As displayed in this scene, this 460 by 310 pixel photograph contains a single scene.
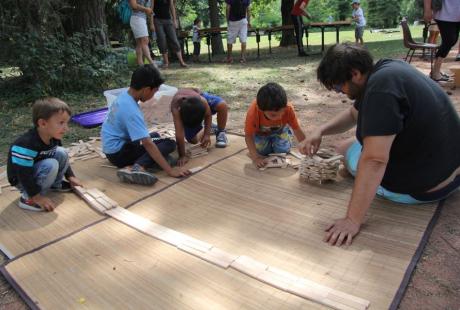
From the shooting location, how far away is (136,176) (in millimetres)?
3342

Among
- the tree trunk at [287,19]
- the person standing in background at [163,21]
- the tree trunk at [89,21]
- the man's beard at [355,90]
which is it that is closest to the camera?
the man's beard at [355,90]

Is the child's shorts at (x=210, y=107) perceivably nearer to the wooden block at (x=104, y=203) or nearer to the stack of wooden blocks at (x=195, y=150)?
the stack of wooden blocks at (x=195, y=150)

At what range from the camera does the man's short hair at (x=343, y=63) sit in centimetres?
229

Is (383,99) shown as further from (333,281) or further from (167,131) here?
(167,131)

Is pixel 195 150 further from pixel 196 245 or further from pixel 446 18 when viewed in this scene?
pixel 446 18

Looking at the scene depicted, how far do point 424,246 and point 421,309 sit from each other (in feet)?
1.78

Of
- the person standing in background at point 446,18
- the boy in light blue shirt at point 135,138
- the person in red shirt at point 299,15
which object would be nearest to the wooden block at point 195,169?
the boy in light blue shirt at point 135,138

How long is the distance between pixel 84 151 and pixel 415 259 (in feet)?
10.9

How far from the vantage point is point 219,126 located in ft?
14.1

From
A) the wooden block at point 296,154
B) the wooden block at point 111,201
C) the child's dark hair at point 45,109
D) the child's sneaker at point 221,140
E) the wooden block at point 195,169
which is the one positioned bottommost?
the wooden block at point 111,201

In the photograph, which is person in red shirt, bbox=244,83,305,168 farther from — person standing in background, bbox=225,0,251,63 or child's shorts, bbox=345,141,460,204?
person standing in background, bbox=225,0,251,63

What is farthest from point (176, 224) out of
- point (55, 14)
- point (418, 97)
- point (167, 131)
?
point (55, 14)

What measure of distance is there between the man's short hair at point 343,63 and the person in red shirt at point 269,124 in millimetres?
856

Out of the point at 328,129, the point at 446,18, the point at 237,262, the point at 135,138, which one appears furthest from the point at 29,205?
the point at 446,18
